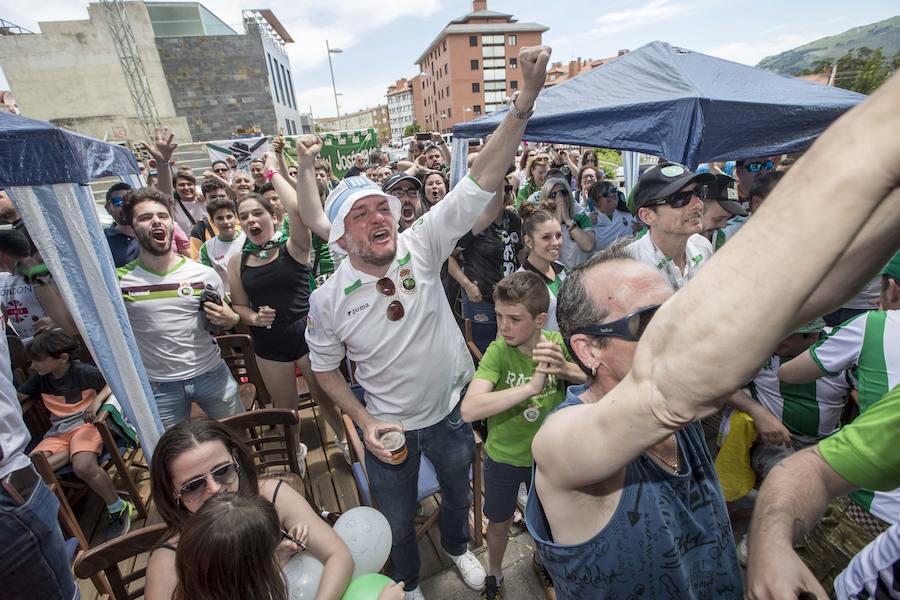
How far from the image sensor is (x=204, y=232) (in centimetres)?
551

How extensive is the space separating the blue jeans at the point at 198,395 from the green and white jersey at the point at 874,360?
3.91 meters

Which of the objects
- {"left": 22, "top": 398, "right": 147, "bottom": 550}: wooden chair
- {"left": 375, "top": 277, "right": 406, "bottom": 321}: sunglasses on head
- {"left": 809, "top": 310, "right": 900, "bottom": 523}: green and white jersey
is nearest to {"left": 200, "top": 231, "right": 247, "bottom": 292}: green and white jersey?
{"left": 22, "top": 398, "right": 147, "bottom": 550}: wooden chair

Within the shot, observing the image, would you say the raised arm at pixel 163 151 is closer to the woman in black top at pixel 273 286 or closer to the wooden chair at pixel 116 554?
the woman in black top at pixel 273 286

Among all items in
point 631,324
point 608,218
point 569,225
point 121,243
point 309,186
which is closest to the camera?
point 631,324

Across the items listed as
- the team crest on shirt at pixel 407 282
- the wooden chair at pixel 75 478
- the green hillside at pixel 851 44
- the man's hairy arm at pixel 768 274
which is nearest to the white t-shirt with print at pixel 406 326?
the team crest on shirt at pixel 407 282

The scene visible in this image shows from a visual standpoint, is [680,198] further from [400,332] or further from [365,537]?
[365,537]

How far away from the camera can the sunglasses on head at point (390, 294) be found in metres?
2.15

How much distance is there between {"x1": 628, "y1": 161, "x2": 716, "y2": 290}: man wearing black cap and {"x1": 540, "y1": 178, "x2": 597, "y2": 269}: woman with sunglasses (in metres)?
1.84

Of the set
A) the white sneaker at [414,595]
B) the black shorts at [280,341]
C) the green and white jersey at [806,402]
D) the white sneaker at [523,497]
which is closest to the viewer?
the green and white jersey at [806,402]

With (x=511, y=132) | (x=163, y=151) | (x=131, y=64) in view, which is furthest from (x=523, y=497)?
(x=131, y=64)

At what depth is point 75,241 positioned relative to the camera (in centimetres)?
241

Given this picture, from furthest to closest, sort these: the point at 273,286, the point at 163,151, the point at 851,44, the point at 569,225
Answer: the point at 851,44
the point at 569,225
the point at 163,151
the point at 273,286

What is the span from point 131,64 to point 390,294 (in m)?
27.7

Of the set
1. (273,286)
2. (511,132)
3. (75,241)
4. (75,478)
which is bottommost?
(75,478)
